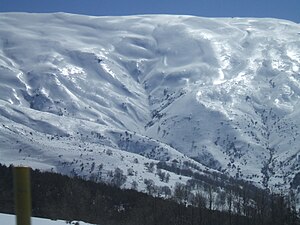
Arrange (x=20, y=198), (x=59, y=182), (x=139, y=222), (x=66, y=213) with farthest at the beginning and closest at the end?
(x=59, y=182), (x=139, y=222), (x=66, y=213), (x=20, y=198)

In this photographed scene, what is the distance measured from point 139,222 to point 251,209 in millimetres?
26095

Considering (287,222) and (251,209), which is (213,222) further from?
(287,222)

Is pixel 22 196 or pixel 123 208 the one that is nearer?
pixel 22 196

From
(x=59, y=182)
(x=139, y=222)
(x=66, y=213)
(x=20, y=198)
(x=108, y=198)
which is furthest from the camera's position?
(x=108, y=198)

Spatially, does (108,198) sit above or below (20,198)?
above

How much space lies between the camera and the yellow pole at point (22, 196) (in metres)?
4.68

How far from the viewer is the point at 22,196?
4734 mm

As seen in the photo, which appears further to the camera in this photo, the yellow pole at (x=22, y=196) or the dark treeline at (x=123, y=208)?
the dark treeline at (x=123, y=208)

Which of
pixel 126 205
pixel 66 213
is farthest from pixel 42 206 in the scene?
pixel 126 205

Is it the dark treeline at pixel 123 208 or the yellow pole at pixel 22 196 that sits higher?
the dark treeline at pixel 123 208

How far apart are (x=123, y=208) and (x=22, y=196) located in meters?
89.3

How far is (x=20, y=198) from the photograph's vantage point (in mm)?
4730

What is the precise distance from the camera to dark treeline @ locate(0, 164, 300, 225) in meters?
74.1

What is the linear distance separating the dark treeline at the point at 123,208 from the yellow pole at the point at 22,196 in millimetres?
64076
